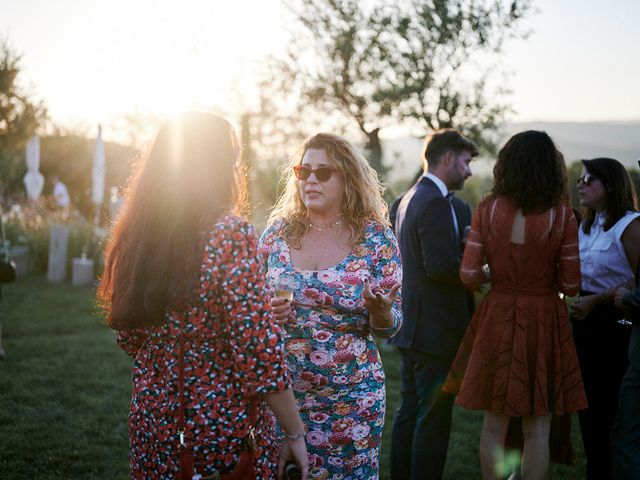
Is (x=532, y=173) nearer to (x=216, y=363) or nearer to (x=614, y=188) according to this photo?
(x=614, y=188)

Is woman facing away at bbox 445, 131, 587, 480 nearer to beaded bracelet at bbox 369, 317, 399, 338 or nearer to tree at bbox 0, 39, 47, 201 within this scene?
beaded bracelet at bbox 369, 317, 399, 338

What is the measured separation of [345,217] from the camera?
2.95m

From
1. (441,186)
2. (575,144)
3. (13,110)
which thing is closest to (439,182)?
(441,186)

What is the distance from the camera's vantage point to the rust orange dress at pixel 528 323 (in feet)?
10.9

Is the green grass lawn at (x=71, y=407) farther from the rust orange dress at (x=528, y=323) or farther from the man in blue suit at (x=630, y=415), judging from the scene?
the rust orange dress at (x=528, y=323)

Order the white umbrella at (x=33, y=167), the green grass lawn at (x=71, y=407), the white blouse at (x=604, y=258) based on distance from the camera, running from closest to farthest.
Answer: the white blouse at (x=604, y=258) < the green grass lawn at (x=71, y=407) < the white umbrella at (x=33, y=167)

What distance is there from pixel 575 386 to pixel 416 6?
249 inches

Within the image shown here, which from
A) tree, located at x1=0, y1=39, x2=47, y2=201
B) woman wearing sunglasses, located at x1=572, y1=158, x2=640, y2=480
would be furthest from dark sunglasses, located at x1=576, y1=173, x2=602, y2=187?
tree, located at x1=0, y1=39, x2=47, y2=201

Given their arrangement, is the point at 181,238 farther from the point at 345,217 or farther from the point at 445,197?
the point at 445,197

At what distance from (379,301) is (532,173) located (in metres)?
1.38

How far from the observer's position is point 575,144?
5672 mm

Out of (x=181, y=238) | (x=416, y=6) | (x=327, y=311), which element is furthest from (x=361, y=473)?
(x=416, y=6)

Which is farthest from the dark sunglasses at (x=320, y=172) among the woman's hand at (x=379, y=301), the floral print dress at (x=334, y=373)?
the woman's hand at (x=379, y=301)

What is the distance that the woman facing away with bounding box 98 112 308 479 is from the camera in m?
1.87
